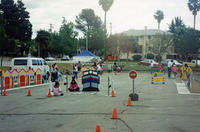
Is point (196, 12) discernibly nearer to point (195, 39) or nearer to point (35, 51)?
point (195, 39)

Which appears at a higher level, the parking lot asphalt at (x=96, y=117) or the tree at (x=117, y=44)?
the tree at (x=117, y=44)

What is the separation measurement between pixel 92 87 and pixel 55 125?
8.49m

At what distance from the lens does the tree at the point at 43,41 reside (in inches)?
3086

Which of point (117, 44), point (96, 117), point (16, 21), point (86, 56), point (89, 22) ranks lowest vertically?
point (96, 117)

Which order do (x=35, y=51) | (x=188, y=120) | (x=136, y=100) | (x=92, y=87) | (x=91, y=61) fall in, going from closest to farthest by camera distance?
(x=188, y=120) < (x=136, y=100) < (x=92, y=87) < (x=91, y=61) < (x=35, y=51)

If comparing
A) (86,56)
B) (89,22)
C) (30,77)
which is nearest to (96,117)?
(30,77)

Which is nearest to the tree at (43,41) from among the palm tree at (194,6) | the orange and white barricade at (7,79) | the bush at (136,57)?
the bush at (136,57)

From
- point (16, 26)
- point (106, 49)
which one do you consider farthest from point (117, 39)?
point (16, 26)

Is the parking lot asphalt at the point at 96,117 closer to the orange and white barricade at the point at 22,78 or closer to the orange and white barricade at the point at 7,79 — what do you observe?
the orange and white barricade at the point at 7,79

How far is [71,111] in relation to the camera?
9500 millimetres

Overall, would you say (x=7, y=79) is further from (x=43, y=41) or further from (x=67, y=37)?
(x=43, y=41)

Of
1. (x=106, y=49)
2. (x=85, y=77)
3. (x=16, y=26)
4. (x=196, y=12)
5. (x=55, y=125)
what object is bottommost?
(x=55, y=125)

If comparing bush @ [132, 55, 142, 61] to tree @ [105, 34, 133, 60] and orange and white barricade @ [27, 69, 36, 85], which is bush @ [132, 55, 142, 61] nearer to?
tree @ [105, 34, 133, 60]

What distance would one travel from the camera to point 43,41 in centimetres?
8031
